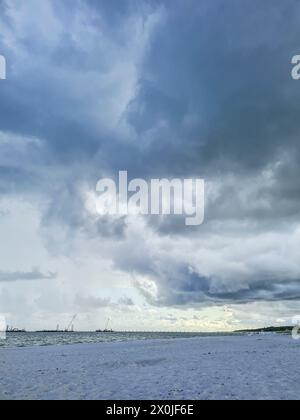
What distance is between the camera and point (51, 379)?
1201 inches

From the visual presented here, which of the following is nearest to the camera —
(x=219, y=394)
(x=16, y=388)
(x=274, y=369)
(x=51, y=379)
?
(x=219, y=394)

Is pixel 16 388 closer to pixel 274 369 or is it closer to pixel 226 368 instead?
pixel 226 368

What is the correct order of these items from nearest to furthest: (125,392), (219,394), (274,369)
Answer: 1. (219,394)
2. (125,392)
3. (274,369)
